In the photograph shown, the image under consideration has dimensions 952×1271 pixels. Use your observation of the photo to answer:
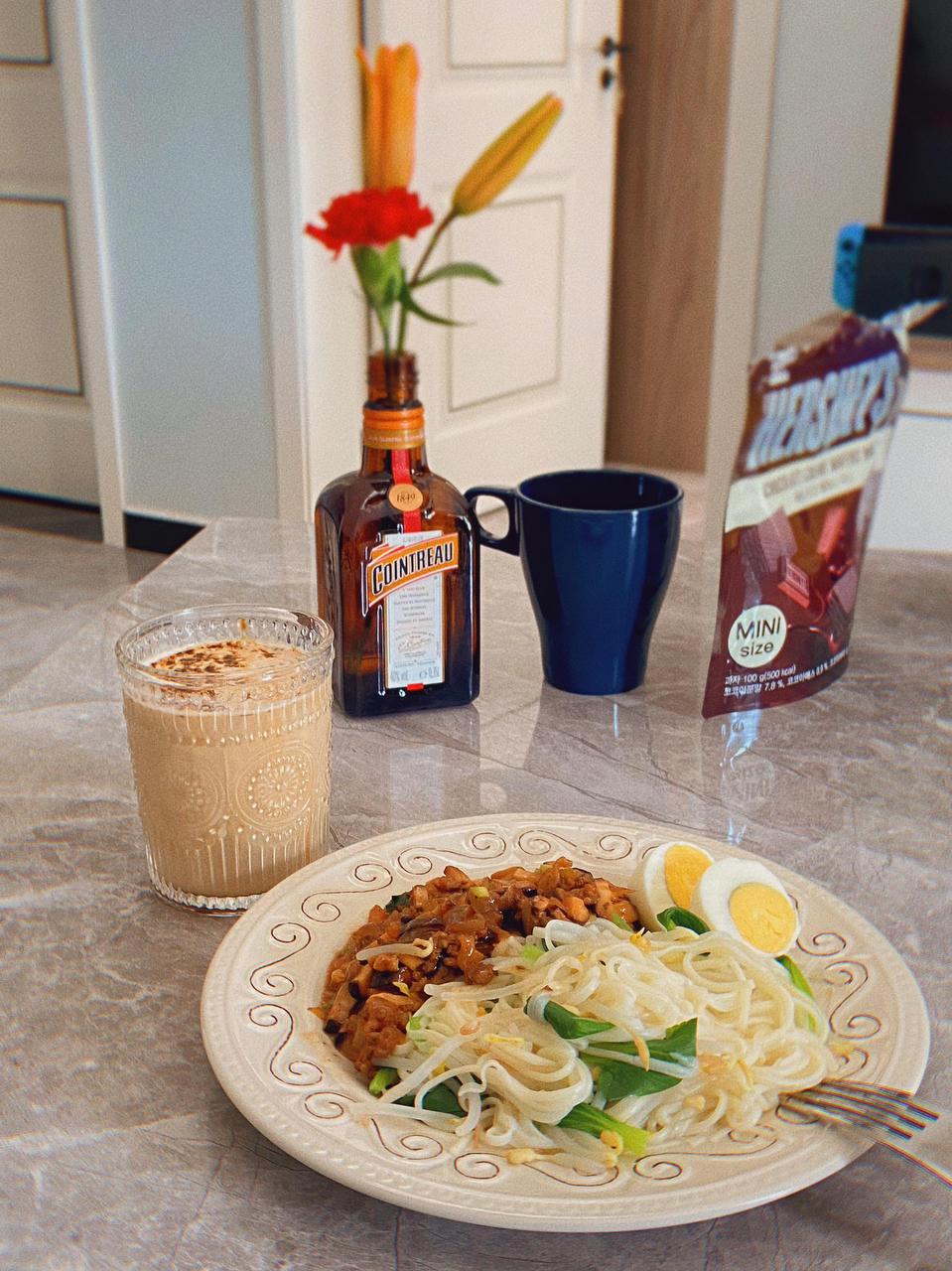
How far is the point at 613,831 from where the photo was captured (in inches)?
31.0

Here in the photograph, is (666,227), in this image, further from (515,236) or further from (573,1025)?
(573,1025)

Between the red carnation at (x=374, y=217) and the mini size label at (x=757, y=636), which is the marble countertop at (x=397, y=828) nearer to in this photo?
the mini size label at (x=757, y=636)

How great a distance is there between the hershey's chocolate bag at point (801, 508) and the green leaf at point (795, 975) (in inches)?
13.1

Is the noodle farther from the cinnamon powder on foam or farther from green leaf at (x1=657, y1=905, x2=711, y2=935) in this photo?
the cinnamon powder on foam

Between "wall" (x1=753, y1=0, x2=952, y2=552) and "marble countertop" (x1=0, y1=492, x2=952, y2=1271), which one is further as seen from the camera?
"wall" (x1=753, y1=0, x2=952, y2=552)

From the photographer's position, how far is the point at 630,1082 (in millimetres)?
559

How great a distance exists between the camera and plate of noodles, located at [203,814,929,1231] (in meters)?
0.53

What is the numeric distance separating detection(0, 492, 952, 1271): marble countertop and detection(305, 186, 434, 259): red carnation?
36 cm

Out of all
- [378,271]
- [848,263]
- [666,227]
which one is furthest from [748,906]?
[666,227]

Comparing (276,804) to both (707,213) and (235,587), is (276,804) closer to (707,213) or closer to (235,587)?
(235,587)

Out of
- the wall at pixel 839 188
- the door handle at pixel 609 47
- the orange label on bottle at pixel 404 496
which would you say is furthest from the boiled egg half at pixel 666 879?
the door handle at pixel 609 47

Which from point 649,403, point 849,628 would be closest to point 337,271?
point 649,403

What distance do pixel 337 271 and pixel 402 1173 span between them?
9.40 ft

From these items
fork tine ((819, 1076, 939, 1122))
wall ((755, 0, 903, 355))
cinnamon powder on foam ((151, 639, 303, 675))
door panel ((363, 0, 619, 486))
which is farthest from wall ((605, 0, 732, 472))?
fork tine ((819, 1076, 939, 1122))
